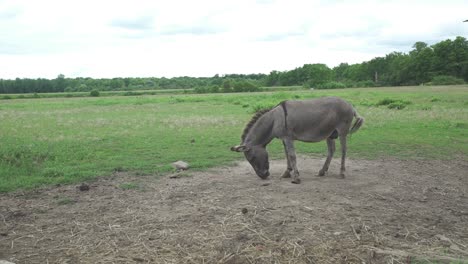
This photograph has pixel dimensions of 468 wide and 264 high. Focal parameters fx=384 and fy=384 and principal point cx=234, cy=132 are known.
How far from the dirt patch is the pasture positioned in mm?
23

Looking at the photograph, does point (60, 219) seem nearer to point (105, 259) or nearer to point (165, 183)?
point (105, 259)

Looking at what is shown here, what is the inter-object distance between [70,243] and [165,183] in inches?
135

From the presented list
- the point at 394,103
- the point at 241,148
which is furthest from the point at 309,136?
the point at 394,103

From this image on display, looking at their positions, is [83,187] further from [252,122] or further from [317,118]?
[317,118]

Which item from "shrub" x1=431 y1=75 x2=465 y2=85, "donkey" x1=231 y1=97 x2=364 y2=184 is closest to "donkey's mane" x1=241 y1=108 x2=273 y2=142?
"donkey" x1=231 y1=97 x2=364 y2=184

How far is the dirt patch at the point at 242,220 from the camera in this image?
5.41 m

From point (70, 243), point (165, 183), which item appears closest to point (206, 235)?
point (70, 243)

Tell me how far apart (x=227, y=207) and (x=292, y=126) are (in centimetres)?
290

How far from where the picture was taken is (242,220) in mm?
6578

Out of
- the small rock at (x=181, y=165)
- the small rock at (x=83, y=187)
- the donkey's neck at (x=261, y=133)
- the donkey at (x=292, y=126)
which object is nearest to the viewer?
the small rock at (x=83, y=187)

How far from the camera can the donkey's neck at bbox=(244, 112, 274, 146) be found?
9.37 m

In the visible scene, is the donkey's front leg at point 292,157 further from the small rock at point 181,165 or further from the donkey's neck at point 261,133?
the small rock at point 181,165

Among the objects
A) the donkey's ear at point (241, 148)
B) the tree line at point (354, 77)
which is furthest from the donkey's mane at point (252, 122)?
the tree line at point (354, 77)

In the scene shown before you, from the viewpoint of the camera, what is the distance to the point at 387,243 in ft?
18.6
